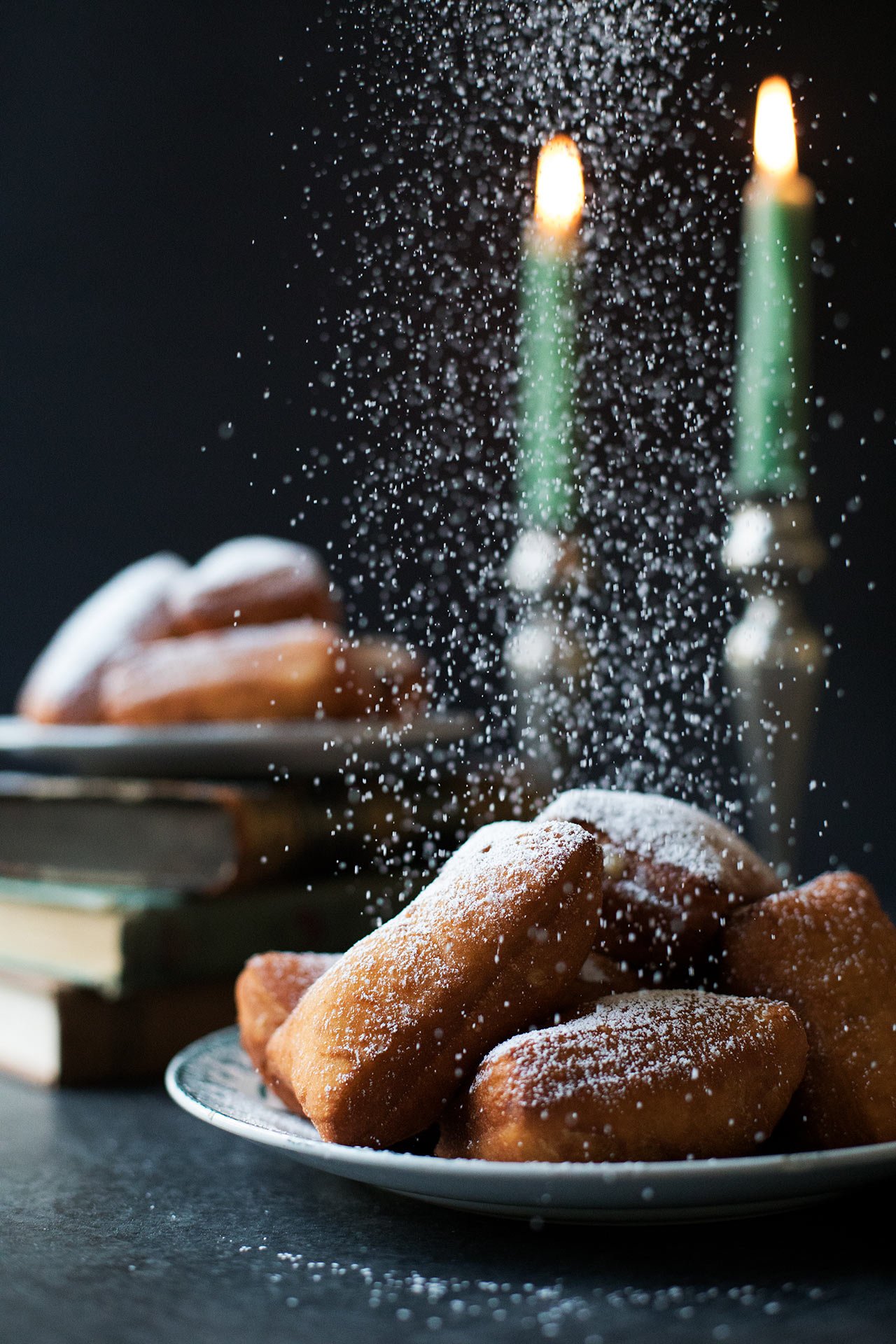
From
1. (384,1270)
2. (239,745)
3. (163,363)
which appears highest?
(163,363)

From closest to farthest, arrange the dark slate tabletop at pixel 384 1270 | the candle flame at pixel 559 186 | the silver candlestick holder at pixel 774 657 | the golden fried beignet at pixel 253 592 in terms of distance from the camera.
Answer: the dark slate tabletop at pixel 384 1270 → the candle flame at pixel 559 186 → the silver candlestick holder at pixel 774 657 → the golden fried beignet at pixel 253 592

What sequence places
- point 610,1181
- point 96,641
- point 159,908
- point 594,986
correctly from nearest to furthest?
point 610,1181, point 594,986, point 159,908, point 96,641

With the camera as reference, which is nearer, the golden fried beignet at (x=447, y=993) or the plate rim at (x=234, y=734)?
the golden fried beignet at (x=447, y=993)

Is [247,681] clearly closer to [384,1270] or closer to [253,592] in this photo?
[253,592]

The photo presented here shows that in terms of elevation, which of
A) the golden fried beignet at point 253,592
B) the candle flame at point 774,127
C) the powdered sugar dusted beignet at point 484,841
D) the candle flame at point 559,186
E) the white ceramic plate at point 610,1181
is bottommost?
the white ceramic plate at point 610,1181

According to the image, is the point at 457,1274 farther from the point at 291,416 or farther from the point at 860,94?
the point at 291,416

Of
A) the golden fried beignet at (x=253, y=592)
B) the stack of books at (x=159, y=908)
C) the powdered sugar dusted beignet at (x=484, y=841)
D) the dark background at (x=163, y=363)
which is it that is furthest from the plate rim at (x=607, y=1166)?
the dark background at (x=163, y=363)

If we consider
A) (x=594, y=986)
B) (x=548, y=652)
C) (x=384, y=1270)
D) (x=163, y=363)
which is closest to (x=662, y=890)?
(x=594, y=986)

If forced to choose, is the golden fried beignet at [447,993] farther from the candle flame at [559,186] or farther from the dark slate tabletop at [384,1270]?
the candle flame at [559,186]
